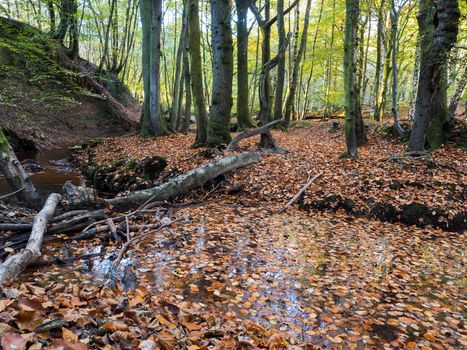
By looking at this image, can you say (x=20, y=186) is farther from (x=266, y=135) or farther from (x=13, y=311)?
(x=266, y=135)

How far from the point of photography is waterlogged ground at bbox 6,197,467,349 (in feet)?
9.84

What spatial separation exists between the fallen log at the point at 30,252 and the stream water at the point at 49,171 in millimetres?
3766

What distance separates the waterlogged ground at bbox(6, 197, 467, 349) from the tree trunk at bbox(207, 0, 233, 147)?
4.78 m

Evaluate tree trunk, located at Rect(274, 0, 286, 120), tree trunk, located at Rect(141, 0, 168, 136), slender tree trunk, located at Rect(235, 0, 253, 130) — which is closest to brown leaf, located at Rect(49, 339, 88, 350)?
tree trunk, located at Rect(141, 0, 168, 136)

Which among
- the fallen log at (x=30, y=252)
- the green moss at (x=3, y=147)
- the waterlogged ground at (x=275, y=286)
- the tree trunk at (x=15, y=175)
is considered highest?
the green moss at (x=3, y=147)

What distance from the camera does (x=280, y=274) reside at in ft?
15.4

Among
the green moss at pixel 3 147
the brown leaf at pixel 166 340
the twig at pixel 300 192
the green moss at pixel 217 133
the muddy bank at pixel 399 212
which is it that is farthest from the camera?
the green moss at pixel 217 133

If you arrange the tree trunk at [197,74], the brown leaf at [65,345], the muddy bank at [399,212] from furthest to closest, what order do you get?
1. the tree trunk at [197,74]
2. the muddy bank at [399,212]
3. the brown leaf at [65,345]

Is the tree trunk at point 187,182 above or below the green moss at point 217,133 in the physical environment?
below

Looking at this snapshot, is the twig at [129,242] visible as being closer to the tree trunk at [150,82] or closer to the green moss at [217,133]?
the green moss at [217,133]

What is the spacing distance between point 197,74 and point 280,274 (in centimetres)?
949

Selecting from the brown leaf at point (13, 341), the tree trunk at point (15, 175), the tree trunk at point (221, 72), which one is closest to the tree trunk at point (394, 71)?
the tree trunk at point (221, 72)

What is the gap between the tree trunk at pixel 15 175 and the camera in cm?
628

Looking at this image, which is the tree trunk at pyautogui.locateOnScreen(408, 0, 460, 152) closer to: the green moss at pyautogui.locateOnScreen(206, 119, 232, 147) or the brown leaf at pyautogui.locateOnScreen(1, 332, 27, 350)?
the green moss at pyautogui.locateOnScreen(206, 119, 232, 147)
